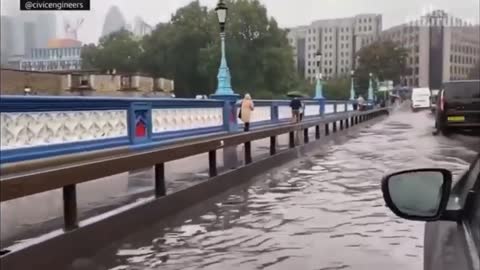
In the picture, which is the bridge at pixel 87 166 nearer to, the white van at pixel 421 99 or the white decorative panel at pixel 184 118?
the white decorative panel at pixel 184 118

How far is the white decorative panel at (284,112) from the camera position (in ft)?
91.7

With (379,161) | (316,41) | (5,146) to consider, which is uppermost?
(316,41)

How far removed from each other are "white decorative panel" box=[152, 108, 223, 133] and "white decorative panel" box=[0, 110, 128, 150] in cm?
220

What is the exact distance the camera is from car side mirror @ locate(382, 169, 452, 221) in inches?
109

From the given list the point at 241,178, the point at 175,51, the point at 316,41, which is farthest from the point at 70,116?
the point at 316,41

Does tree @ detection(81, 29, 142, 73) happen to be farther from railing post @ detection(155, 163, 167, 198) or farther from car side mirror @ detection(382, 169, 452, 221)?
car side mirror @ detection(382, 169, 452, 221)

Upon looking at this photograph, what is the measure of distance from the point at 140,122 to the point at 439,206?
1076 centimetres

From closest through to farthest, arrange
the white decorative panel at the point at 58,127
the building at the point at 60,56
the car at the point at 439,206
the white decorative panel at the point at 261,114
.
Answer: the car at the point at 439,206, the white decorative panel at the point at 58,127, the white decorative panel at the point at 261,114, the building at the point at 60,56

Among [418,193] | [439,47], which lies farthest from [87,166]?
[439,47]

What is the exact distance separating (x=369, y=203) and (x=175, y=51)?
82.4 meters

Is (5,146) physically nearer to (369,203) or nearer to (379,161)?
(369,203)

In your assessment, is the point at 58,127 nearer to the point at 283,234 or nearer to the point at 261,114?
the point at 283,234

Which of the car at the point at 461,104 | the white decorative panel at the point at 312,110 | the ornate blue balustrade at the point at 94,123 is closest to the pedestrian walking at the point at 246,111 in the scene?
the ornate blue balustrade at the point at 94,123

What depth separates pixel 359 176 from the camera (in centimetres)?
1379
